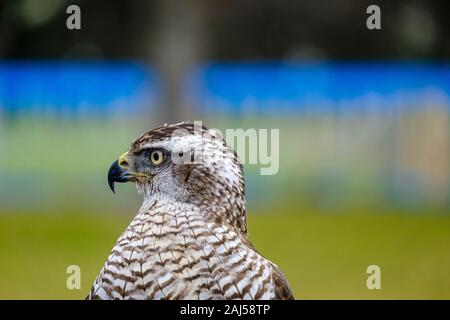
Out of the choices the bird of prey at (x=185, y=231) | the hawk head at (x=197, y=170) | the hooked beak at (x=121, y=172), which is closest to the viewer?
the bird of prey at (x=185, y=231)

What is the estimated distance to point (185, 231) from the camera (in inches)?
85.9

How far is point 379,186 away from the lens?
27.9 ft

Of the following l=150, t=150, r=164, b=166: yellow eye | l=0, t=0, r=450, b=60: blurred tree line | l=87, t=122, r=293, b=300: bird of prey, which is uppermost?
l=0, t=0, r=450, b=60: blurred tree line

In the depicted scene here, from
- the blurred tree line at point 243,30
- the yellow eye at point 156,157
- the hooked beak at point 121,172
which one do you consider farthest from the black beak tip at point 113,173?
the blurred tree line at point 243,30

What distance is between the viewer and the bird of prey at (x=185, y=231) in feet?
6.92

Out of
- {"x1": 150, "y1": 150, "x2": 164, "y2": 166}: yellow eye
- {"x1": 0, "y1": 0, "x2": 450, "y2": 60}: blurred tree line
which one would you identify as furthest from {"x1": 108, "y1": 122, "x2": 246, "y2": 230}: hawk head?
{"x1": 0, "y1": 0, "x2": 450, "y2": 60}: blurred tree line

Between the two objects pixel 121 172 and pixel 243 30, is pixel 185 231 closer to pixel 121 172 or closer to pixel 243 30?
pixel 121 172

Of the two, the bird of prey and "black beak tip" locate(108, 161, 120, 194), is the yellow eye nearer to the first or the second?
the bird of prey

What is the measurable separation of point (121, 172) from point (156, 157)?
0.50 ft

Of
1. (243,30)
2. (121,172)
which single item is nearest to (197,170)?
(121,172)

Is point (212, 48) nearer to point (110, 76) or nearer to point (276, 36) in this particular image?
point (276, 36)

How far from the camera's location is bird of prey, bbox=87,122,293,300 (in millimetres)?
2109

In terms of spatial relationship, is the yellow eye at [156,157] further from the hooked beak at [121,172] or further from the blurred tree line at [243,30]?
the blurred tree line at [243,30]
